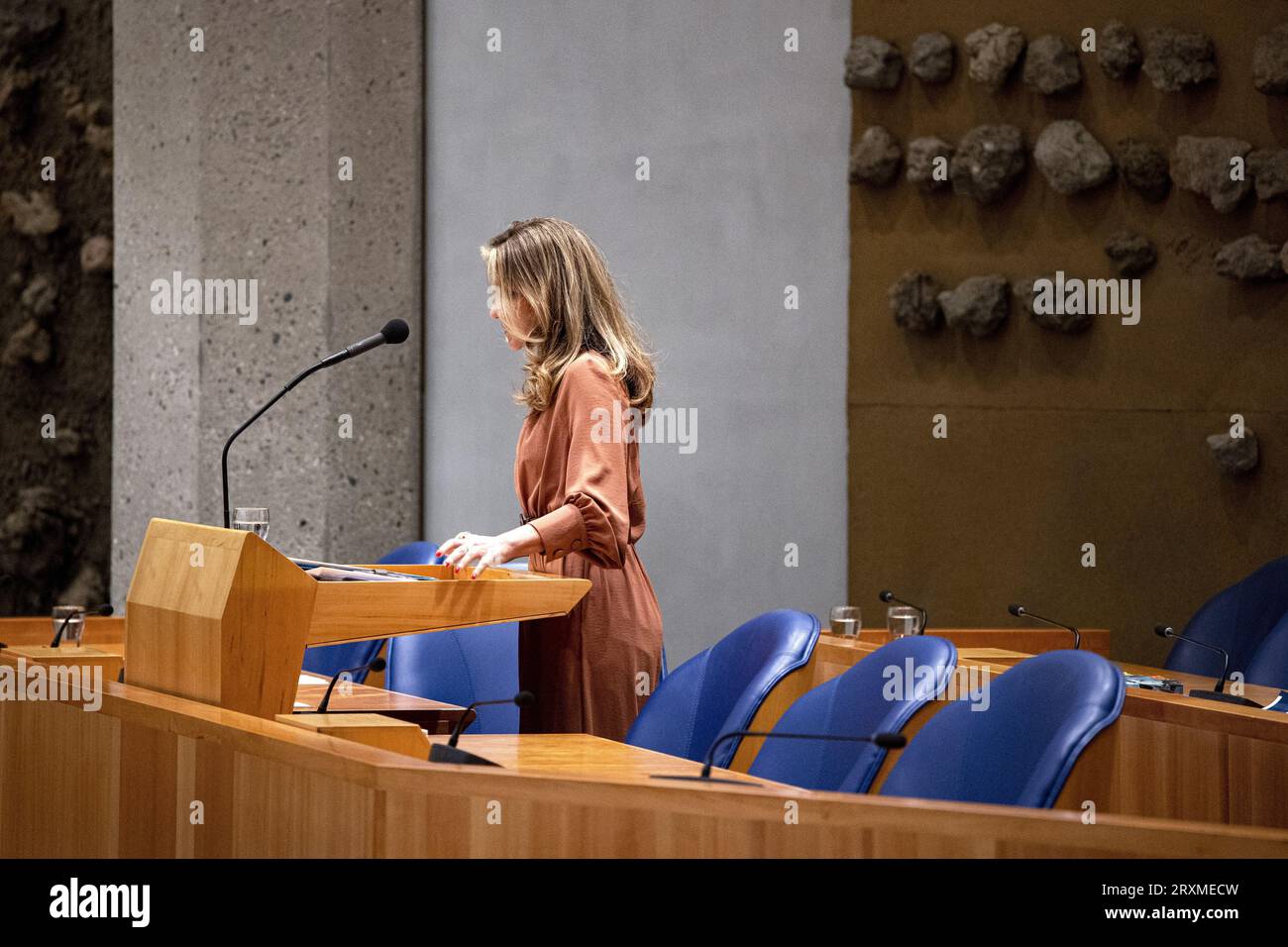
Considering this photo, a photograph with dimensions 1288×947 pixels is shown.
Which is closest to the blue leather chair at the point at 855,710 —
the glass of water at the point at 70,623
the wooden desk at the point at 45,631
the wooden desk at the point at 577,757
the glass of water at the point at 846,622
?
the wooden desk at the point at 577,757

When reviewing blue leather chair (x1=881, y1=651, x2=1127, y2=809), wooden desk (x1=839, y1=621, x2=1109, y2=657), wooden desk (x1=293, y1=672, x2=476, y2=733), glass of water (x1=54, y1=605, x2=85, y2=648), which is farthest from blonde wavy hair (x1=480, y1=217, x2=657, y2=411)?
wooden desk (x1=839, y1=621, x2=1109, y2=657)

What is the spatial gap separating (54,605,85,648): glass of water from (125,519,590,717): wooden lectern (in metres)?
1.26

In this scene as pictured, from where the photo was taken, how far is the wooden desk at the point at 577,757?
82.7 inches

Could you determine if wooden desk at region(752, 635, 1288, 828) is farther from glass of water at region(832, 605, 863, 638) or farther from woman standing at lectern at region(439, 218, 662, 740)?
glass of water at region(832, 605, 863, 638)

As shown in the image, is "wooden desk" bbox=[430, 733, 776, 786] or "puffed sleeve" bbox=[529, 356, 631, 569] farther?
"puffed sleeve" bbox=[529, 356, 631, 569]

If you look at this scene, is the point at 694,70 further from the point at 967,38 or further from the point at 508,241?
the point at 508,241

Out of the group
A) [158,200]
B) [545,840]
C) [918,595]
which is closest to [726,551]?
[918,595]

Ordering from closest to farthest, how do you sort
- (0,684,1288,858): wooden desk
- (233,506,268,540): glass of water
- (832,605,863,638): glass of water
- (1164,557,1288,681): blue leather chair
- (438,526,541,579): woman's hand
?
1. (0,684,1288,858): wooden desk
2. (438,526,541,579): woman's hand
3. (233,506,268,540): glass of water
4. (832,605,863,638): glass of water
5. (1164,557,1288,681): blue leather chair

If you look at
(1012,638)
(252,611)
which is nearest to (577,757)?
(252,611)

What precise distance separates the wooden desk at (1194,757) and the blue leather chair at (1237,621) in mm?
984

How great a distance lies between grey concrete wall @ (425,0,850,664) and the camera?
5.17m

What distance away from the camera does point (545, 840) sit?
1.67 metres

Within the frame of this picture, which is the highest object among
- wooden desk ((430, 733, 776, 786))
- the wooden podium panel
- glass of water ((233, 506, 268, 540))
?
glass of water ((233, 506, 268, 540))
